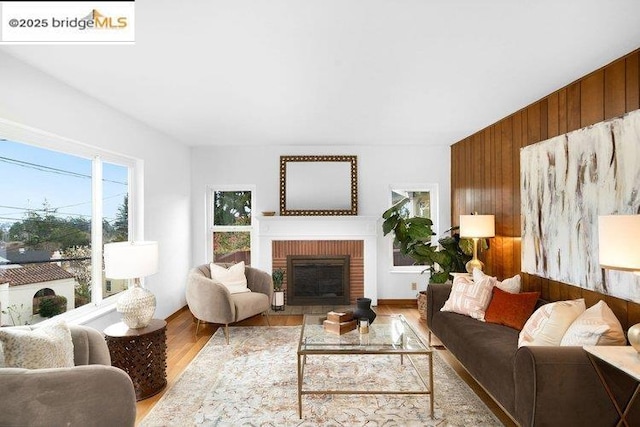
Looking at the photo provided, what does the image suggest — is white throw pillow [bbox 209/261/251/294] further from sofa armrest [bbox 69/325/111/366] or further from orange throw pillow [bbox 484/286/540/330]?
orange throw pillow [bbox 484/286/540/330]

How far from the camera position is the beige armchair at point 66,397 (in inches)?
59.5

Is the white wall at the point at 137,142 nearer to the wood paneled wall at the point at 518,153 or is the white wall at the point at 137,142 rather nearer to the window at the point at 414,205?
the window at the point at 414,205

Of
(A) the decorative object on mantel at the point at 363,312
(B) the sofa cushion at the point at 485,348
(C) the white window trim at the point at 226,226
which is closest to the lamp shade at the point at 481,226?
(B) the sofa cushion at the point at 485,348

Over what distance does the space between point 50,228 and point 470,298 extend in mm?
3776

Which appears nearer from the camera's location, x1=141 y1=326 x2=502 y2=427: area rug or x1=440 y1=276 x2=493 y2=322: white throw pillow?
x1=141 y1=326 x2=502 y2=427: area rug

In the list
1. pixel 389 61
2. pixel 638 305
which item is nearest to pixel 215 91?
pixel 389 61

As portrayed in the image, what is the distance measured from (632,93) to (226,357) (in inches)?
155

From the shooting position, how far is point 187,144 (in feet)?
17.0

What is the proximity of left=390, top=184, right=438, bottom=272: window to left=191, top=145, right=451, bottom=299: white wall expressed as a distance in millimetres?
104

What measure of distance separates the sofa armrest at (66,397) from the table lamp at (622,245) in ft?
8.44

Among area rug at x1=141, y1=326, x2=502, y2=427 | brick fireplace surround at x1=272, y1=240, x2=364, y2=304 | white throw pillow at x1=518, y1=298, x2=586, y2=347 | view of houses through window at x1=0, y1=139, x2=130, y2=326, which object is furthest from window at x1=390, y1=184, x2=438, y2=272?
view of houses through window at x1=0, y1=139, x2=130, y2=326

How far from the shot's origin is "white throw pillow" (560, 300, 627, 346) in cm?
197

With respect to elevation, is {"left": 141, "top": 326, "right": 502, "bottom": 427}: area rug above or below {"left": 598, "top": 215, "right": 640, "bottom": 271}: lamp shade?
below

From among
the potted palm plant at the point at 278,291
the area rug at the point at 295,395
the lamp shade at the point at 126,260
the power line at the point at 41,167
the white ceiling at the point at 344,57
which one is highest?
the white ceiling at the point at 344,57
